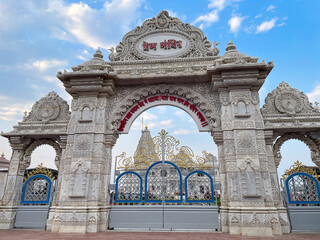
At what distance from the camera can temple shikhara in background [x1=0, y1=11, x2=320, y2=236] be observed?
22.1 ft

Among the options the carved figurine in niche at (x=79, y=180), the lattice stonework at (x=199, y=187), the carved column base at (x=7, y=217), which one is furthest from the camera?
the carved column base at (x=7, y=217)

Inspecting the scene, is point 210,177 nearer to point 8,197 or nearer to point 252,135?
point 252,135

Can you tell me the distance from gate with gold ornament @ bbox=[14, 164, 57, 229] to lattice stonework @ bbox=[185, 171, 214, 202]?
4.92m

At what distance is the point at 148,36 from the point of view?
921cm

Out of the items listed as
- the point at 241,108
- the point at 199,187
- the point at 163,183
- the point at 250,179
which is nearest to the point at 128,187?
the point at 163,183

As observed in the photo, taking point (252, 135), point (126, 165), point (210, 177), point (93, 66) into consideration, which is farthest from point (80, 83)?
point (252, 135)

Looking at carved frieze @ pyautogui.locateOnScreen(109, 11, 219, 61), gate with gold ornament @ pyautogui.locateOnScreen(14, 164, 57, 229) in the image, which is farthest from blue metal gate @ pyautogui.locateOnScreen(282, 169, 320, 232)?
gate with gold ornament @ pyautogui.locateOnScreen(14, 164, 57, 229)

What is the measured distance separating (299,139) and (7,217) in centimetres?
1078

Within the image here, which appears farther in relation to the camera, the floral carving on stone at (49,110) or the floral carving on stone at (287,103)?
the floral carving on stone at (49,110)

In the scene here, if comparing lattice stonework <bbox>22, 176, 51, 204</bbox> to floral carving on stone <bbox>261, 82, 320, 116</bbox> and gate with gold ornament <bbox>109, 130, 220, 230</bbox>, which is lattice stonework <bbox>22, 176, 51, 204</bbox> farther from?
floral carving on stone <bbox>261, 82, 320, 116</bbox>

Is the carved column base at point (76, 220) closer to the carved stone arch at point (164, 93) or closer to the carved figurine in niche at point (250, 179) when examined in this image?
the carved stone arch at point (164, 93)

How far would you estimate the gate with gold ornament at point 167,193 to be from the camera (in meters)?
7.04

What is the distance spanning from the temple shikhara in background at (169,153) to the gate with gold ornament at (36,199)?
1.4 inches

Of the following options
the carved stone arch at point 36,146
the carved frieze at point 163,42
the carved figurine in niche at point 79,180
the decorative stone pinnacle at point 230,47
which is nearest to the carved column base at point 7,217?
the carved stone arch at point 36,146
